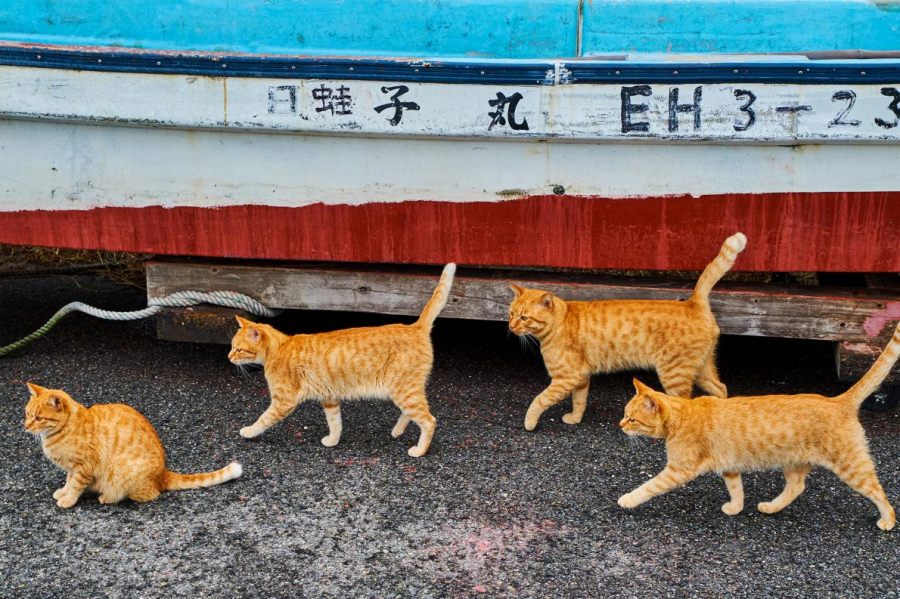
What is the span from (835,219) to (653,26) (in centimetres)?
176

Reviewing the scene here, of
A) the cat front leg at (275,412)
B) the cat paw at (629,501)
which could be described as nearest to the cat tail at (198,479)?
the cat front leg at (275,412)

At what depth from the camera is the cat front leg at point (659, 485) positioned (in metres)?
4.01

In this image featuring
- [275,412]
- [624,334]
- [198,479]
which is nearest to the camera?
[198,479]

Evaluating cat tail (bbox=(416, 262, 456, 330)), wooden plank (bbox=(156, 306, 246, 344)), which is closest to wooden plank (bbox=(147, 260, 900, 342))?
wooden plank (bbox=(156, 306, 246, 344))

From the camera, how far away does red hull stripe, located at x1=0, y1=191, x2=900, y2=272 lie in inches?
192

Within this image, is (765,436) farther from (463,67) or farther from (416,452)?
(463,67)

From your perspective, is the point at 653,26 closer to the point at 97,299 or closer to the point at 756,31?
the point at 756,31

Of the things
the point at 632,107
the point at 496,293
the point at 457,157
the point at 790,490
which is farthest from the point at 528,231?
the point at 790,490

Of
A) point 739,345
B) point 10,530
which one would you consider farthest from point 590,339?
point 10,530

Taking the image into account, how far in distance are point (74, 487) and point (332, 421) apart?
46.2 inches

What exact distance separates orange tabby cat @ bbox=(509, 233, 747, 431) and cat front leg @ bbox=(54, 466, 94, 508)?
79.4 inches

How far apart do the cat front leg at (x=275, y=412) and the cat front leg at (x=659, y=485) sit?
156 cm

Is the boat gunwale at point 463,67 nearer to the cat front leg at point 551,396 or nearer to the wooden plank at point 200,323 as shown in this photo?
the wooden plank at point 200,323

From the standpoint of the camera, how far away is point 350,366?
15.0 feet
